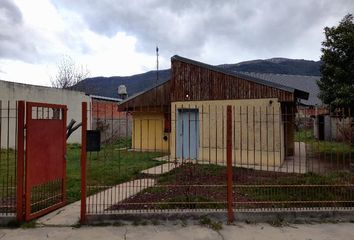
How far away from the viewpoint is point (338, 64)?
1360cm

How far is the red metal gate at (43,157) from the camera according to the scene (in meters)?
5.65

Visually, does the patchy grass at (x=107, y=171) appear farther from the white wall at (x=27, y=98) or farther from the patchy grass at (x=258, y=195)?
the white wall at (x=27, y=98)

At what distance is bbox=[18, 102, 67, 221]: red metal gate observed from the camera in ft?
18.5

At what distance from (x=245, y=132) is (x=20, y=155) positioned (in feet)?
30.6

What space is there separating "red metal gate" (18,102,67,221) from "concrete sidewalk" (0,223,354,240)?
63cm

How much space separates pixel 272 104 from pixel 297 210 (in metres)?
7.33

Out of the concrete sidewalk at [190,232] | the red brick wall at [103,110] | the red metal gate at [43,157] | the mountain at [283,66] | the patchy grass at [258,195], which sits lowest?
the concrete sidewalk at [190,232]

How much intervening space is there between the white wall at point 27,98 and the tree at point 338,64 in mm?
13040

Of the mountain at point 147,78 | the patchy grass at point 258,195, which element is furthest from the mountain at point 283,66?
the patchy grass at point 258,195

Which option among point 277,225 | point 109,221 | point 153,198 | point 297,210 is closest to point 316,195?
point 297,210

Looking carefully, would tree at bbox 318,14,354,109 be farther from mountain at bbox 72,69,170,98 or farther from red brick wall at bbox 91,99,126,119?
mountain at bbox 72,69,170,98

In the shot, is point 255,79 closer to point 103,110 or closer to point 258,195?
point 103,110

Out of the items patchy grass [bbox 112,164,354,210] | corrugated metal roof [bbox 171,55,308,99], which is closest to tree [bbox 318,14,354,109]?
corrugated metal roof [bbox 171,55,308,99]

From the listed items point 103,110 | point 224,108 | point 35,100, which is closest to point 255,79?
point 224,108
